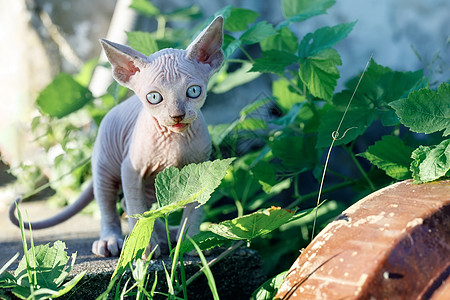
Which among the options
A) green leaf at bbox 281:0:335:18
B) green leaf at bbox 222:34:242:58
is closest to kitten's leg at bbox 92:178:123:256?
green leaf at bbox 222:34:242:58

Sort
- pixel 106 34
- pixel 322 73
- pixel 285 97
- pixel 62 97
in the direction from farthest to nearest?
pixel 106 34 < pixel 285 97 < pixel 62 97 < pixel 322 73

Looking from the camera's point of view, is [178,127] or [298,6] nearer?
[178,127]

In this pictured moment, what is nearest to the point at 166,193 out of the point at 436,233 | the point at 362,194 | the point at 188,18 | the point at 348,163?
the point at 436,233

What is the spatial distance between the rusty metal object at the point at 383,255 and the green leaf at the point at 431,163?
57 mm

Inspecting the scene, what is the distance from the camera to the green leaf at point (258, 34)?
1581 millimetres

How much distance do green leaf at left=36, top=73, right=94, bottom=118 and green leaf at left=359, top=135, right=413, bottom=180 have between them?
3.31ft

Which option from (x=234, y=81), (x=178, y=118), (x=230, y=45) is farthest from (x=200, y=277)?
(x=234, y=81)

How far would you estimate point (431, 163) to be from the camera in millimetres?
1191

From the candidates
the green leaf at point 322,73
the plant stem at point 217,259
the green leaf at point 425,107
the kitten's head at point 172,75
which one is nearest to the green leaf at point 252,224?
the plant stem at point 217,259

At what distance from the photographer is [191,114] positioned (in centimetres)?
119

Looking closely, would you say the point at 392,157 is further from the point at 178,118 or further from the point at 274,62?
the point at 178,118

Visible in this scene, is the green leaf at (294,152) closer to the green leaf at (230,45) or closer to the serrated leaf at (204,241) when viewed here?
the green leaf at (230,45)

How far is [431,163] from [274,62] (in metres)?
0.59

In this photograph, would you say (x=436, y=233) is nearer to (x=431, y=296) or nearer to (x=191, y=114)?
(x=431, y=296)
